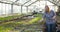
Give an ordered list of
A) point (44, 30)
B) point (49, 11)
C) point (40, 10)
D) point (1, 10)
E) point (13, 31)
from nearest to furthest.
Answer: point (49, 11), point (44, 30), point (13, 31), point (1, 10), point (40, 10)

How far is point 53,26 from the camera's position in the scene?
221 inches


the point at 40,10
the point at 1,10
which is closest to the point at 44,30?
the point at 1,10

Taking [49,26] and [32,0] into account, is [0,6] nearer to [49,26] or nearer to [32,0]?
[32,0]

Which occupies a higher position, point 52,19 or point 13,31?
point 52,19

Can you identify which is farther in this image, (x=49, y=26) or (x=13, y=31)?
(x=13, y=31)

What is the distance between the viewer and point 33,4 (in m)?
29.2

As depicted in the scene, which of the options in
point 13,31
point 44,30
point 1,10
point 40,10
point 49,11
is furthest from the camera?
Answer: point 40,10

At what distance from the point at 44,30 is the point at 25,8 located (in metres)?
23.4

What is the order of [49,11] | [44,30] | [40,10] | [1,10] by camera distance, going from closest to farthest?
[49,11] < [44,30] < [1,10] < [40,10]

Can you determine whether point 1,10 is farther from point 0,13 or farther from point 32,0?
point 32,0

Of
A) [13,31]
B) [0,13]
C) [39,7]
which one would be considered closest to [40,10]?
[39,7]

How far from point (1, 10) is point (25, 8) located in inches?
402

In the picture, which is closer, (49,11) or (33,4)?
(49,11)

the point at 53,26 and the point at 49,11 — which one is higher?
the point at 49,11
